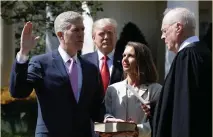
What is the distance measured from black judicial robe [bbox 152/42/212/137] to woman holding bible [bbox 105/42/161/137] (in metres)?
0.53

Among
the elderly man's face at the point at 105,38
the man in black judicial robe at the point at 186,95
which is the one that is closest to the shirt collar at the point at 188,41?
the man in black judicial robe at the point at 186,95

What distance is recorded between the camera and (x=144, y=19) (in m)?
15.9

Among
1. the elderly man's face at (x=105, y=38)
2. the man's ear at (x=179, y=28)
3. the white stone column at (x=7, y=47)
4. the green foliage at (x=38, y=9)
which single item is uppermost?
the green foliage at (x=38, y=9)

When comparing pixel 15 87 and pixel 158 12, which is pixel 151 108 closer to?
pixel 15 87

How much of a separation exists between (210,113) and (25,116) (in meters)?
7.98

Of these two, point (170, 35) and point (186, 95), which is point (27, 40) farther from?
point (186, 95)

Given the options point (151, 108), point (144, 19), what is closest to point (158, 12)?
point (144, 19)

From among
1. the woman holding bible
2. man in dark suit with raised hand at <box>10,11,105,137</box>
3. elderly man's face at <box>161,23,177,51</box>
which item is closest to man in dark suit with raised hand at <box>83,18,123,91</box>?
the woman holding bible

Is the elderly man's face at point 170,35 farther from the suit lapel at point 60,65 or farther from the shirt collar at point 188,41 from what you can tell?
the suit lapel at point 60,65

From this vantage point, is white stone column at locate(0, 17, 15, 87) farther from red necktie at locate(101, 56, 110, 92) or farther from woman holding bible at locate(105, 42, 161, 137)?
woman holding bible at locate(105, 42, 161, 137)

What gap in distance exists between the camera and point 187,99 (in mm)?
3762

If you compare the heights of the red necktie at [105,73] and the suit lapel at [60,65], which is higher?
the suit lapel at [60,65]

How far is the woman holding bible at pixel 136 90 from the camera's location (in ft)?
14.7

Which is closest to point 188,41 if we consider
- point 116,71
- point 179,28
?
point 179,28
